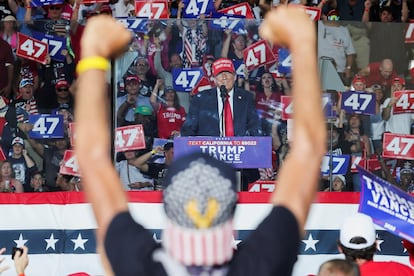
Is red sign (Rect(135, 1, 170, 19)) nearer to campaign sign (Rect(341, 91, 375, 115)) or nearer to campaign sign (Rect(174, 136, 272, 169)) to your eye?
campaign sign (Rect(174, 136, 272, 169))

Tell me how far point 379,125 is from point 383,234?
7.53 feet

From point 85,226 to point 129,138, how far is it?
2061mm

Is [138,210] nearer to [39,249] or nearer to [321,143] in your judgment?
[39,249]

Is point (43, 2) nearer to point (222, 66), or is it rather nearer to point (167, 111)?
point (167, 111)

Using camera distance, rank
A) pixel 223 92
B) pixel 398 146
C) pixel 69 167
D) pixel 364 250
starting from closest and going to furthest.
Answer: pixel 364 250, pixel 69 167, pixel 223 92, pixel 398 146

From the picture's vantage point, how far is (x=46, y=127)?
10047 millimetres

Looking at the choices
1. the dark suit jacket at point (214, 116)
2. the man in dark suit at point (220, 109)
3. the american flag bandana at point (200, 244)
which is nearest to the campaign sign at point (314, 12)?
the man in dark suit at point (220, 109)

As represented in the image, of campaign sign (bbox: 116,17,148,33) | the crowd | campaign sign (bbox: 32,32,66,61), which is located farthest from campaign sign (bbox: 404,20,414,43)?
campaign sign (bbox: 32,32,66,61)

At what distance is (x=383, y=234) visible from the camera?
26.7 feet

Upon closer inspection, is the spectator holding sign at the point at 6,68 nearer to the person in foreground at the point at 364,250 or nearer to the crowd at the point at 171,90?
the crowd at the point at 171,90

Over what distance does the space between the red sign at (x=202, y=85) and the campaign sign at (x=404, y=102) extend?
6.55 ft

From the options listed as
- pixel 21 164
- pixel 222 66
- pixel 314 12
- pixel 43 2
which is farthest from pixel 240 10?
pixel 21 164

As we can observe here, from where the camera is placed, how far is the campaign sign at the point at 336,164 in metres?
10.0

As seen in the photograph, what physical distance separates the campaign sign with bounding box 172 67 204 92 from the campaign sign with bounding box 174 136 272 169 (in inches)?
25.3
